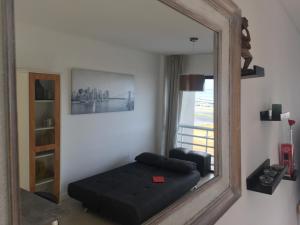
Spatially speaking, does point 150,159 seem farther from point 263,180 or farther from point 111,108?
point 263,180

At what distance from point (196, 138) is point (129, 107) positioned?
327 millimetres

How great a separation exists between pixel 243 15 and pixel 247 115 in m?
0.47

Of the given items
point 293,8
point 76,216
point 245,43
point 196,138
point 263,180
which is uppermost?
point 293,8

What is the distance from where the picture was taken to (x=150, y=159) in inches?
30.4

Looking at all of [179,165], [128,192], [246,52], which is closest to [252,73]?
[246,52]

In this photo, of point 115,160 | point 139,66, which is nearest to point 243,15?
point 139,66

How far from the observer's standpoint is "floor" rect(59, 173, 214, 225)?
1.69ft

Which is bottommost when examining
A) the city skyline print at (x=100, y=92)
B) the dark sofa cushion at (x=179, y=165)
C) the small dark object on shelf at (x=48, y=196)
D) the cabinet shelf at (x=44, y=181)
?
the dark sofa cushion at (x=179, y=165)

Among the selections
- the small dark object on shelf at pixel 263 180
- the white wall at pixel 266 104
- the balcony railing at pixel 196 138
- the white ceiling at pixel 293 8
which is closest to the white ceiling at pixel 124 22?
the balcony railing at pixel 196 138

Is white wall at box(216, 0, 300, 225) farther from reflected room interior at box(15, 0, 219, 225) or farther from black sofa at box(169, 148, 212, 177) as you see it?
reflected room interior at box(15, 0, 219, 225)

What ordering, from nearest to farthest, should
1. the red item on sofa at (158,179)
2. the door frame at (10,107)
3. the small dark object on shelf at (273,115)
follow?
the door frame at (10,107) < the red item on sofa at (158,179) < the small dark object on shelf at (273,115)

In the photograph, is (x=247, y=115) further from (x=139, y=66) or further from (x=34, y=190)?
(x=34, y=190)

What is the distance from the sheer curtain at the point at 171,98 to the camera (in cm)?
85

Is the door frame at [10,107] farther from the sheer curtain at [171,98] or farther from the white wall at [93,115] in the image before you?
the sheer curtain at [171,98]
